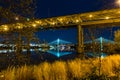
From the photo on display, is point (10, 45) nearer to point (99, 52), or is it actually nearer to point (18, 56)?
point (18, 56)

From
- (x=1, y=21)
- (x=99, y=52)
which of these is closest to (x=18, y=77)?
(x=99, y=52)

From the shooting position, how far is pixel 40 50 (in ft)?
19.9

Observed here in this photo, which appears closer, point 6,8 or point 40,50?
point 6,8

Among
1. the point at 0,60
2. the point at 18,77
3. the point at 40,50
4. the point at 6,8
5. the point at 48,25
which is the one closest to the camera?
the point at 6,8

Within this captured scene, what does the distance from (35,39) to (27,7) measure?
2.53 ft

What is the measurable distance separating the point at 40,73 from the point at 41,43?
422 centimetres

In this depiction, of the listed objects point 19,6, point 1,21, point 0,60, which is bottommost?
point 0,60

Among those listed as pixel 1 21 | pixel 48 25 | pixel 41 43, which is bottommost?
pixel 41 43

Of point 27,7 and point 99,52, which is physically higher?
point 27,7

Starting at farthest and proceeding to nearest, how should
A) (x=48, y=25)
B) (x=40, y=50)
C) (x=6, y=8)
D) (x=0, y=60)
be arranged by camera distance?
(x=48, y=25), (x=40, y=50), (x=0, y=60), (x=6, y=8)

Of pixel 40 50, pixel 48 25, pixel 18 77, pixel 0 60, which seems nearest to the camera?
pixel 0 60

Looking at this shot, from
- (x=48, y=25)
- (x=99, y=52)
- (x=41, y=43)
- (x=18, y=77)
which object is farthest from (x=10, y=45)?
(x=48, y=25)

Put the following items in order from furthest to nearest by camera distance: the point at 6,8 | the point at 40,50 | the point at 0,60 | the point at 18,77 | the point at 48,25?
1. the point at 48,25
2. the point at 18,77
3. the point at 40,50
4. the point at 0,60
5. the point at 6,8

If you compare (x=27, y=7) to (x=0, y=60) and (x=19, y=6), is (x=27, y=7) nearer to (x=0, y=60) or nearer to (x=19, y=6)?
(x=19, y=6)
